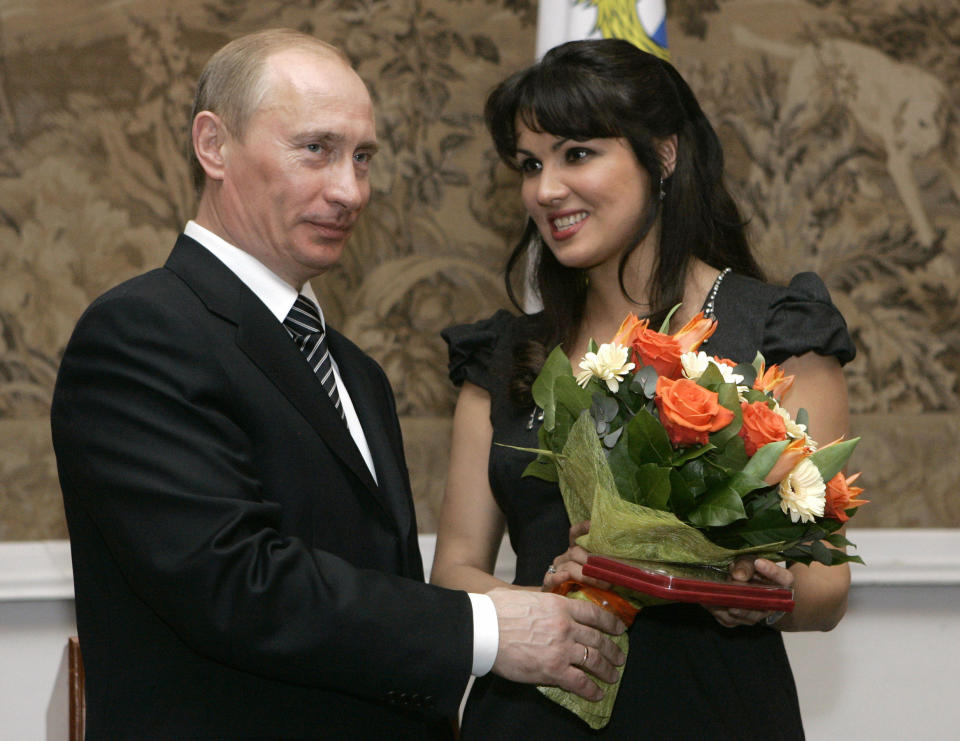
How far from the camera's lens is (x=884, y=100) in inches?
157

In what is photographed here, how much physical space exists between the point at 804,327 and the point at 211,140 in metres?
1.31

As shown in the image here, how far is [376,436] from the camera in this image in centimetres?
225

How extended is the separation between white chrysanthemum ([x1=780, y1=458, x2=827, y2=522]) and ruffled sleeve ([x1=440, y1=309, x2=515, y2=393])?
1061 millimetres

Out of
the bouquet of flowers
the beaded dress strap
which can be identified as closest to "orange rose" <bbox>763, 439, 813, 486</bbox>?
the bouquet of flowers

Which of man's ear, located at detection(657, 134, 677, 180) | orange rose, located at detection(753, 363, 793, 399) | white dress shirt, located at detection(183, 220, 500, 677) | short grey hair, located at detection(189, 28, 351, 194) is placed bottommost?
orange rose, located at detection(753, 363, 793, 399)

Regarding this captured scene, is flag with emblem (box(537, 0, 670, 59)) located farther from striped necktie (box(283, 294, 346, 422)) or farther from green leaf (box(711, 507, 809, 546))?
green leaf (box(711, 507, 809, 546))

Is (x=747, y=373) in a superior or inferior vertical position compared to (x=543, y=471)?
superior

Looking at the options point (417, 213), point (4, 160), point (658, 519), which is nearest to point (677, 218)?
point (658, 519)

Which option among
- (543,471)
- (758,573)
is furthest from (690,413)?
(543,471)

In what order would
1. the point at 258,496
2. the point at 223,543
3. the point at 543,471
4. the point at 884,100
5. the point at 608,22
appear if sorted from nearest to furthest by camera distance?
the point at 223,543
the point at 258,496
the point at 543,471
the point at 608,22
the point at 884,100

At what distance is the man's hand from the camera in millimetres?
1977

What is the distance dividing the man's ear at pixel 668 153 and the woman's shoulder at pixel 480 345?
51 centimetres

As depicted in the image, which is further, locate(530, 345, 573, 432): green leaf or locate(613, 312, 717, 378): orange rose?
locate(530, 345, 573, 432): green leaf

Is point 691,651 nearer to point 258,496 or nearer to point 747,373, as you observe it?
point 747,373
